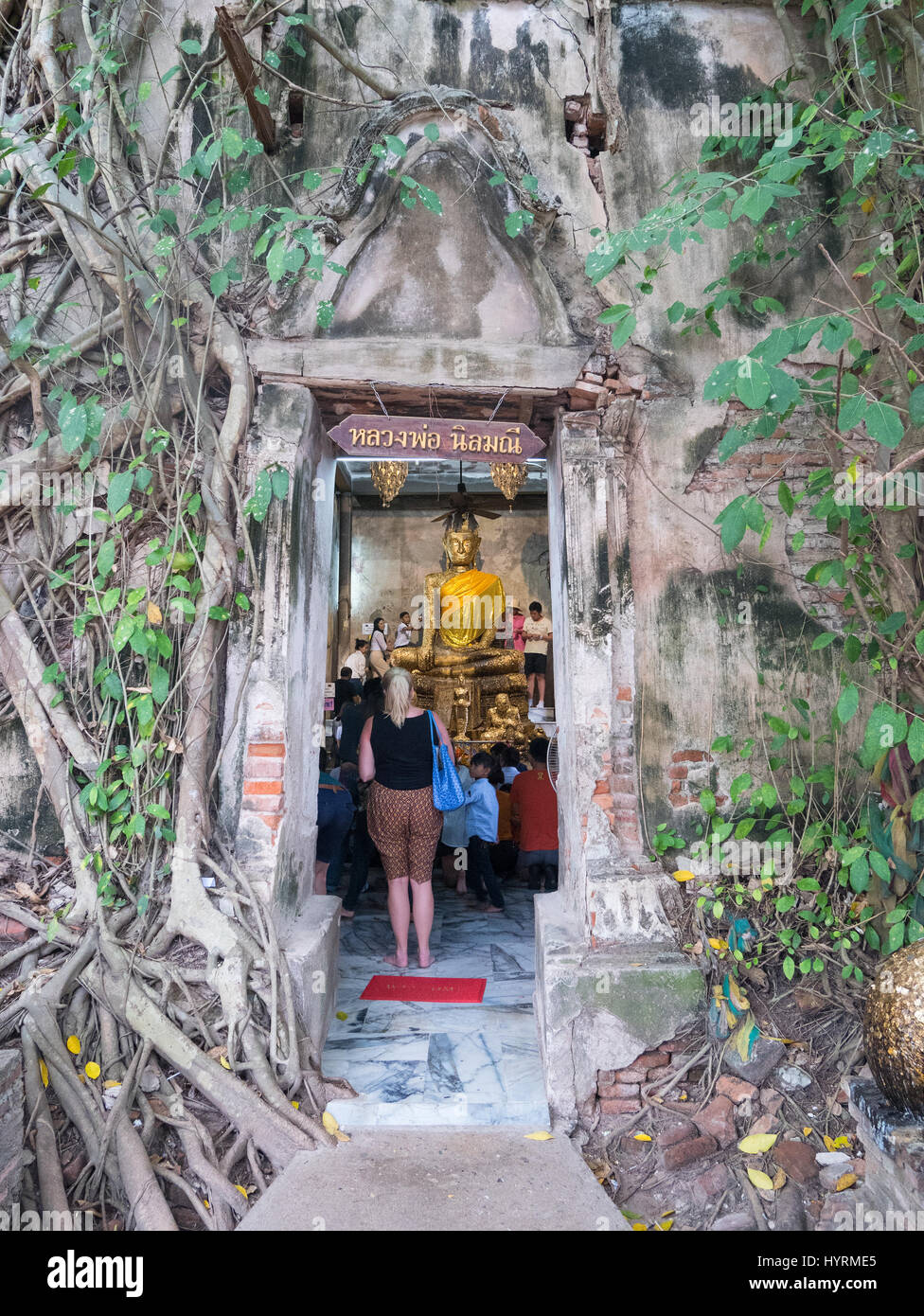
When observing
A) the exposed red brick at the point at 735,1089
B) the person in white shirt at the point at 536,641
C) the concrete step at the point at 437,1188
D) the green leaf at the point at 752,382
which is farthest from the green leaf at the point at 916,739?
the person in white shirt at the point at 536,641

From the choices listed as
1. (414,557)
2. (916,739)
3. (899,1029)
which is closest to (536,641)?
(414,557)

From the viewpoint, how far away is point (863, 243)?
13.3 feet

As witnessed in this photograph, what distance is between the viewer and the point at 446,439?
4.00m

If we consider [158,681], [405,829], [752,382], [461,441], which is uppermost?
[461,441]

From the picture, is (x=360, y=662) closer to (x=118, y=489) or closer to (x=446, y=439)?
(x=446, y=439)

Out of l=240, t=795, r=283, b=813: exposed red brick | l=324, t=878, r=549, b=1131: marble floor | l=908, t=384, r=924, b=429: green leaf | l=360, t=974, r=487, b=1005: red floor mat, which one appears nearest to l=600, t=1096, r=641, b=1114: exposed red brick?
l=324, t=878, r=549, b=1131: marble floor

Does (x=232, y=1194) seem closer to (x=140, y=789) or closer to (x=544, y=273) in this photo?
(x=140, y=789)

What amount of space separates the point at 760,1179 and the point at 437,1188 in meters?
1.17

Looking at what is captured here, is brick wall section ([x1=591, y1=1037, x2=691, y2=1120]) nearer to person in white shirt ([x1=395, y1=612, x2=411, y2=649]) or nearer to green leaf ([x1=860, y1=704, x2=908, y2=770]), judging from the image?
green leaf ([x1=860, y1=704, x2=908, y2=770])

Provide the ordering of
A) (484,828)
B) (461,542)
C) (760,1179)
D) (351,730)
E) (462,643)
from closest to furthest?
(760,1179) < (484,828) < (351,730) < (462,643) < (461,542)

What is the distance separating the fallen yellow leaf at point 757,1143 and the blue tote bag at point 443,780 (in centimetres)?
204

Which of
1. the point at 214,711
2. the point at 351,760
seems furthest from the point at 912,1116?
the point at 351,760

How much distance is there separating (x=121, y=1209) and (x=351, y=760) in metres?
3.80

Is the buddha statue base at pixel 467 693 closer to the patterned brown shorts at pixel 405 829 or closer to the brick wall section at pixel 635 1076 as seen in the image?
the patterned brown shorts at pixel 405 829
